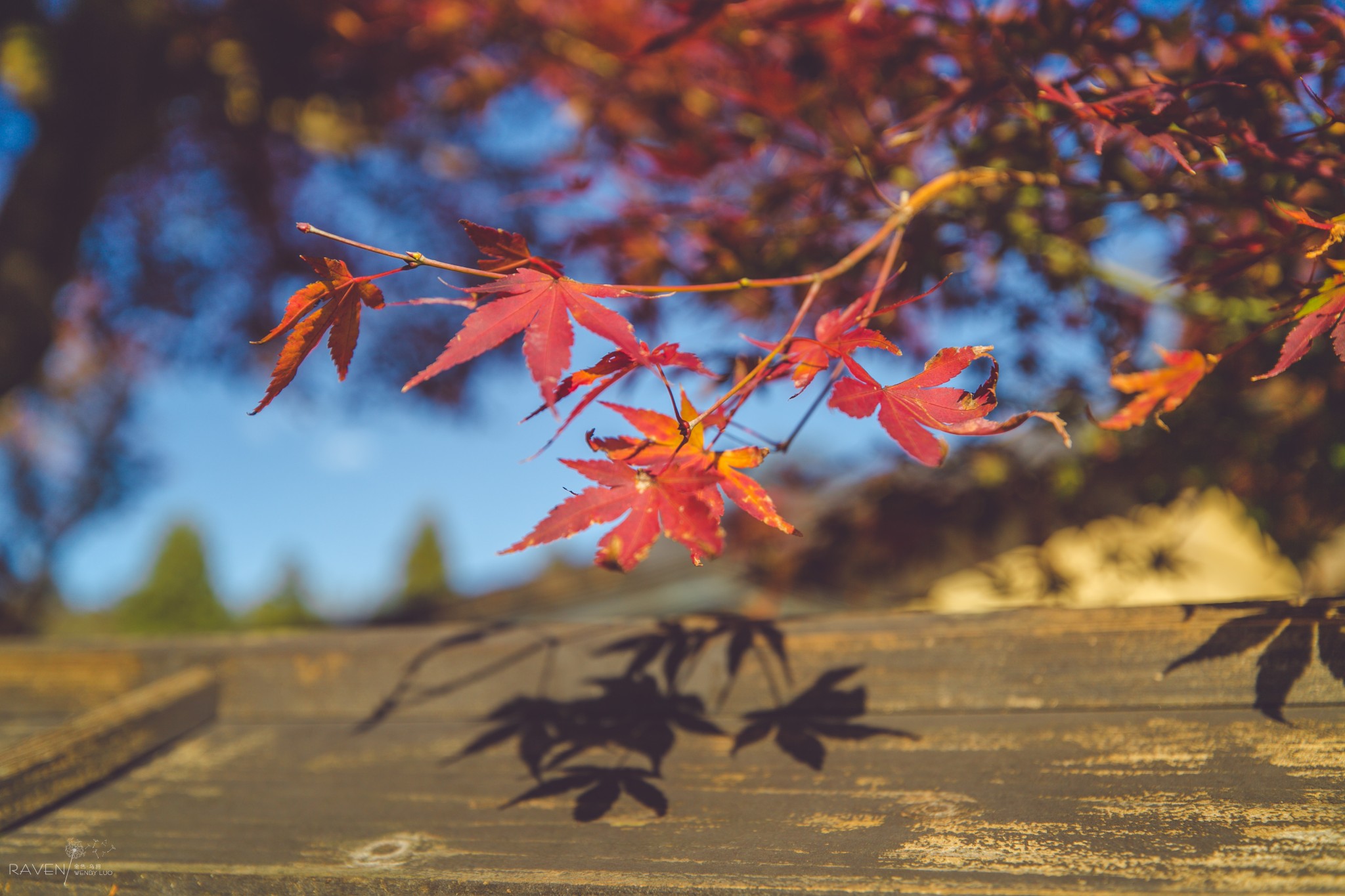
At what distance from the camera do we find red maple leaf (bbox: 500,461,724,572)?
534 millimetres

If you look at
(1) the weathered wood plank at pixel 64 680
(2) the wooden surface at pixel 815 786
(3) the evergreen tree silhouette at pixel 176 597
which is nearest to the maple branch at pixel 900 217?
(2) the wooden surface at pixel 815 786

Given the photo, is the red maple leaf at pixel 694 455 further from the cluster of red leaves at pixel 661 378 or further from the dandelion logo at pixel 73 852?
the dandelion logo at pixel 73 852

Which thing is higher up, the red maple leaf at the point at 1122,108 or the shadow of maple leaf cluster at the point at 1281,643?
the red maple leaf at the point at 1122,108

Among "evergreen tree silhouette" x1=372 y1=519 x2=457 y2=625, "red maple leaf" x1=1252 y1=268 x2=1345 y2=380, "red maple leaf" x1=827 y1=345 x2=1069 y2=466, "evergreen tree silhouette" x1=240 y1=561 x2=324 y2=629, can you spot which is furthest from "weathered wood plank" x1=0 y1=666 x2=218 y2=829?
"evergreen tree silhouette" x1=372 y1=519 x2=457 y2=625

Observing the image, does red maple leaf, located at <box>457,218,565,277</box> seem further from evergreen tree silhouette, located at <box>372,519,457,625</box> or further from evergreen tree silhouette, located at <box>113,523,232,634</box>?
evergreen tree silhouette, located at <box>372,519,457,625</box>

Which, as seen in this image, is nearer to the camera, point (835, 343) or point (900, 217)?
point (835, 343)

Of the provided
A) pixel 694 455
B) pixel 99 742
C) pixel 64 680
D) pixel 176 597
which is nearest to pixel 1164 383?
pixel 694 455

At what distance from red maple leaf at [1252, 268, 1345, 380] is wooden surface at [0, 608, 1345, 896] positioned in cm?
41

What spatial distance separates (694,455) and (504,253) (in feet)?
0.80

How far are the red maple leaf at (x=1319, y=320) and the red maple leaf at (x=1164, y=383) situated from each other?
45mm

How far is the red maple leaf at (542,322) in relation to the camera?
52 cm

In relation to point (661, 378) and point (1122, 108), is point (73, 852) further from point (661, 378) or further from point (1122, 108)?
point (1122, 108)

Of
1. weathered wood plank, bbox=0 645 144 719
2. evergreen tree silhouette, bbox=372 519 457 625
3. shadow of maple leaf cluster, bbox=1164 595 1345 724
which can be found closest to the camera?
shadow of maple leaf cluster, bbox=1164 595 1345 724

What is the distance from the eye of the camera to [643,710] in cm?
100
